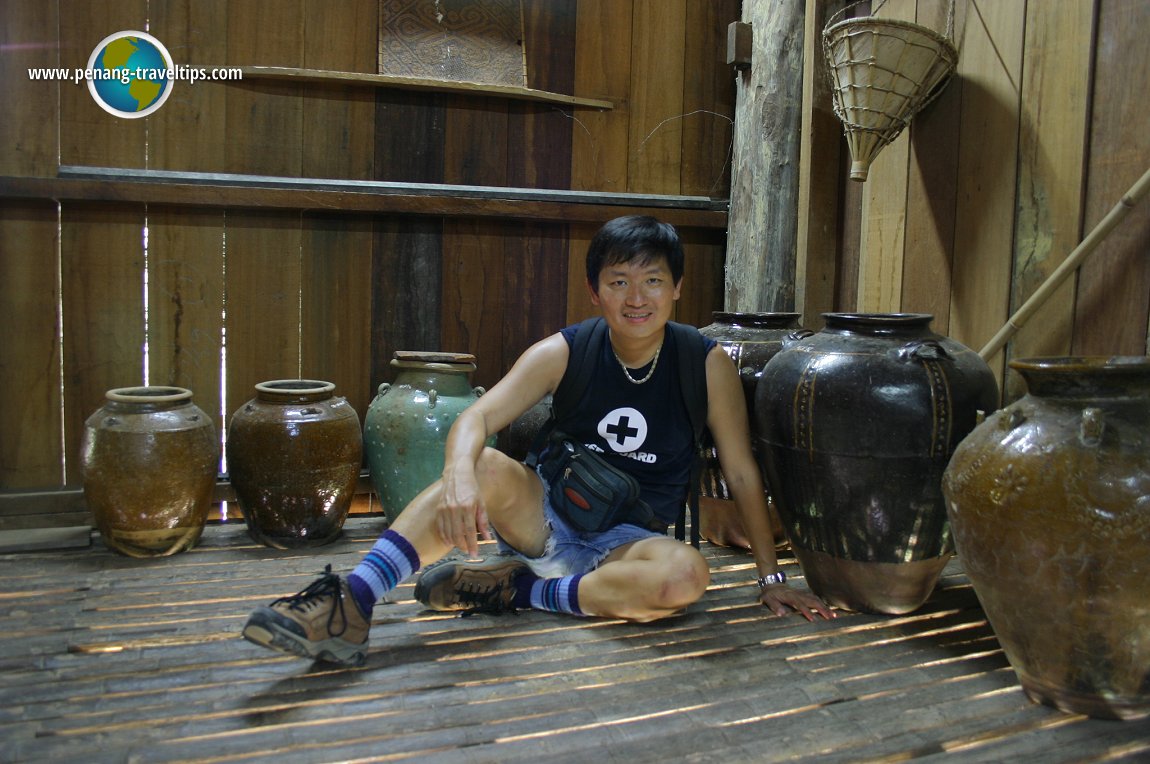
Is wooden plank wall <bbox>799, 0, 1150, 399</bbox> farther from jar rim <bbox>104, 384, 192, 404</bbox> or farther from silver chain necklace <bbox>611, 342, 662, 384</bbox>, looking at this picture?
jar rim <bbox>104, 384, 192, 404</bbox>

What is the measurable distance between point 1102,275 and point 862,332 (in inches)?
28.1

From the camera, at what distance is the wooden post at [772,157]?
4.07 m

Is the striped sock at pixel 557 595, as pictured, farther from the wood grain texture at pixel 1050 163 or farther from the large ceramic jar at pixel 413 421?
the wood grain texture at pixel 1050 163

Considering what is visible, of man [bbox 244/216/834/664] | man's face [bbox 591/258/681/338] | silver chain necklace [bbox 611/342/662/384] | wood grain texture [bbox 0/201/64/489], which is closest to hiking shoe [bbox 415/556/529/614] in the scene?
man [bbox 244/216/834/664]

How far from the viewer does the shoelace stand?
2350 mm

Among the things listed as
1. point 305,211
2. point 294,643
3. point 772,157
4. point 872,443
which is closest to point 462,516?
point 294,643

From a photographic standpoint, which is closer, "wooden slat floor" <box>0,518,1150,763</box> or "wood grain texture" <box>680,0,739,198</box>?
"wooden slat floor" <box>0,518,1150,763</box>

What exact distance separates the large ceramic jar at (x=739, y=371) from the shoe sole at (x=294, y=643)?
4.68 feet

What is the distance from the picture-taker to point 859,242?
3.89 meters

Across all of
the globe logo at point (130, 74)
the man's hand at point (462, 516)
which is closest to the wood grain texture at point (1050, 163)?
the man's hand at point (462, 516)

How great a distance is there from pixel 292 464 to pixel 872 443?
196 centimetres

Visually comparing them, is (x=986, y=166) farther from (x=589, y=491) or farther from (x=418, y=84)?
(x=418, y=84)

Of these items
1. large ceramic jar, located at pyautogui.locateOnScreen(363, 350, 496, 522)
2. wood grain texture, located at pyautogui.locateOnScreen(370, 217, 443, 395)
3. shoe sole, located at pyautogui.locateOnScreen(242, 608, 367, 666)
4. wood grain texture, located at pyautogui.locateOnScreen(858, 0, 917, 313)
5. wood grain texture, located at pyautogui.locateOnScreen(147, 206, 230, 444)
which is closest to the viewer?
shoe sole, located at pyautogui.locateOnScreen(242, 608, 367, 666)

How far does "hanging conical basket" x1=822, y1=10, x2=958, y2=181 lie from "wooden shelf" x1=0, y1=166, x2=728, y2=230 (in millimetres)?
1318
